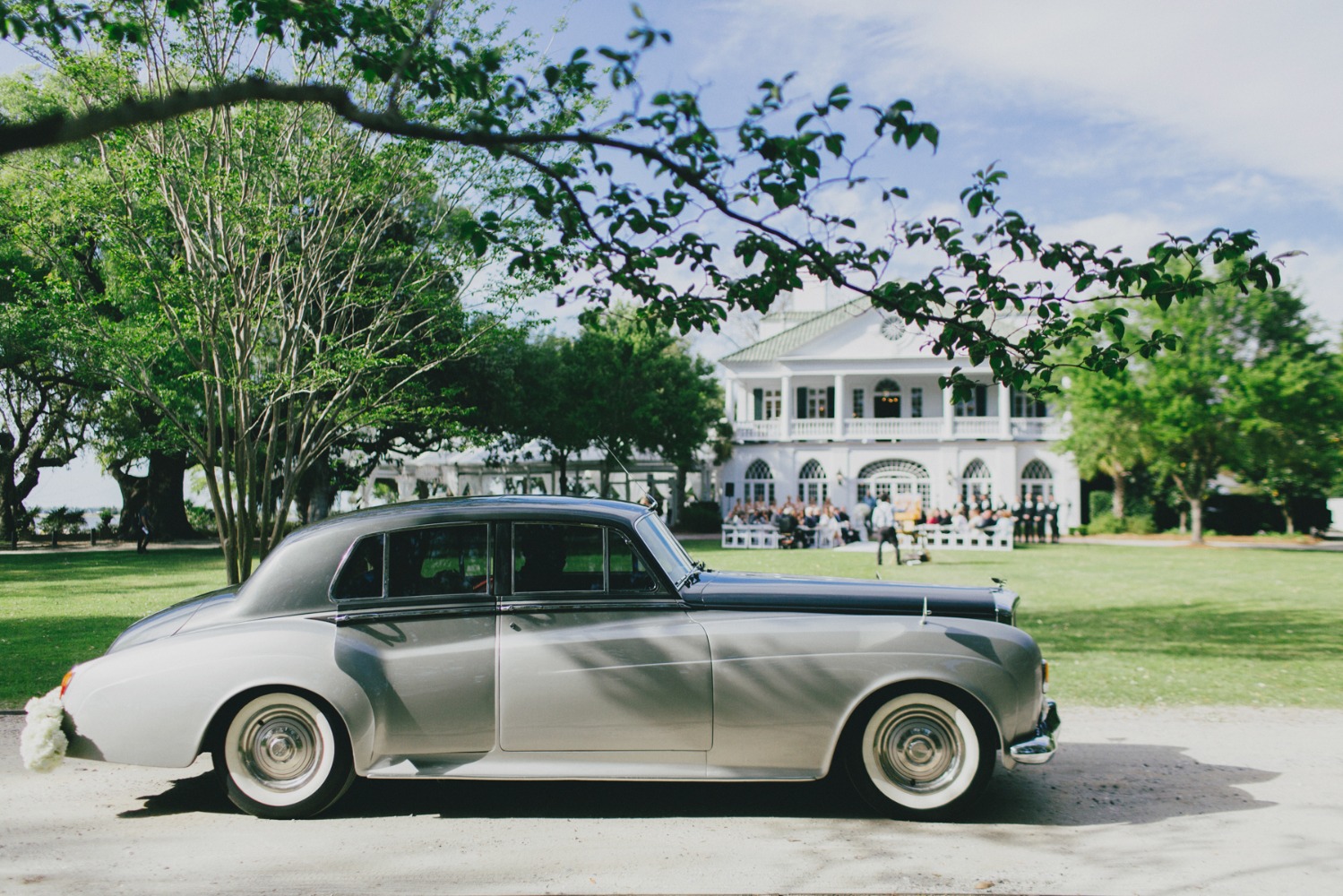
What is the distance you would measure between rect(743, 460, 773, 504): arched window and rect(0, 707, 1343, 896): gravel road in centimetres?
4511

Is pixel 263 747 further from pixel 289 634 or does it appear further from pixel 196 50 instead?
pixel 196 50

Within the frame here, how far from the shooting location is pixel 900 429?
166 ft

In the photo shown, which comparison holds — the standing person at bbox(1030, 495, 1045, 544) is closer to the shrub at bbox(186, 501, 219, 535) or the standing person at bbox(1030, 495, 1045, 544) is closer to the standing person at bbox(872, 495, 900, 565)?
the standing person at bbox(872, 495, 900, 565)

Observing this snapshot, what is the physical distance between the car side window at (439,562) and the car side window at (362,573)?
0.22 feet

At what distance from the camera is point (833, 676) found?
5211mm

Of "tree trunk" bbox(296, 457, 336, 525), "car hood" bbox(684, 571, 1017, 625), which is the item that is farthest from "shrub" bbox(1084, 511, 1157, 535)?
"car hood" bbox(684, 571, 1017, 625)

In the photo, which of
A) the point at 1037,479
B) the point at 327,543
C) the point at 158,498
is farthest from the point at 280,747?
the point at 1037,479

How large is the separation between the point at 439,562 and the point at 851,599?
232cm

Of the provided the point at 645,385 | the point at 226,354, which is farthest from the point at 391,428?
the point at 226,354

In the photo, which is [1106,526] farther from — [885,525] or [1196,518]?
[885,525]

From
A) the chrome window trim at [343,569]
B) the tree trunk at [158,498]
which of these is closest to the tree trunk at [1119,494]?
the tree trunk at [158,498]

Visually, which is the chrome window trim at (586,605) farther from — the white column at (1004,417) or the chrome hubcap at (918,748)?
the white column at (1004,417)

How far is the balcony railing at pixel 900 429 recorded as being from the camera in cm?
4981

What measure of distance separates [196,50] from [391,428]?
945 inches
